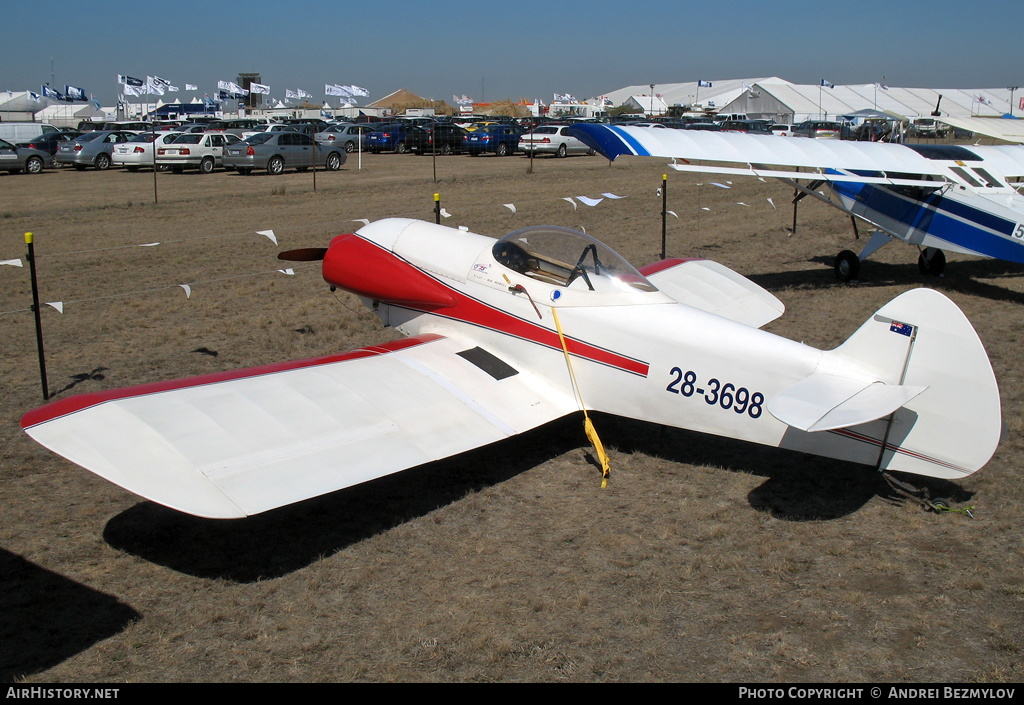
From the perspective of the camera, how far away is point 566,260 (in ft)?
20.5

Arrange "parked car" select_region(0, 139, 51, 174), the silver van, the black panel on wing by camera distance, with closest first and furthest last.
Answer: the black panel on wing
"parked car" select_region(0, 139, 51, 174)
the silver van

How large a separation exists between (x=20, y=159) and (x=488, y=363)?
28125mm

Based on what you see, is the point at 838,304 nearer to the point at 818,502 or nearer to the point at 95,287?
the point at 818,502

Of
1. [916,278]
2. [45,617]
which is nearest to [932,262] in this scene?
[916,278]

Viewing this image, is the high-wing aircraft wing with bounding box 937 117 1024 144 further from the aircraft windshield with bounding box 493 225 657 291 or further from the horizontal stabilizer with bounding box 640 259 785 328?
the aircraft windshield with bounding box 493 225 657 291

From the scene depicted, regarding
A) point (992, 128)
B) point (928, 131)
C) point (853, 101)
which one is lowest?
point (992, 128)

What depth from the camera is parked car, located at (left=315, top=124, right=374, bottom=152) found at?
3422cm

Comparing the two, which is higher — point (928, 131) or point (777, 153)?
point (928, 131)

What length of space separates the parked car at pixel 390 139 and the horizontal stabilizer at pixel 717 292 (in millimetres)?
30012

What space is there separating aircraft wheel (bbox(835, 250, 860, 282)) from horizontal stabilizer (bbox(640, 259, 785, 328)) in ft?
15.8

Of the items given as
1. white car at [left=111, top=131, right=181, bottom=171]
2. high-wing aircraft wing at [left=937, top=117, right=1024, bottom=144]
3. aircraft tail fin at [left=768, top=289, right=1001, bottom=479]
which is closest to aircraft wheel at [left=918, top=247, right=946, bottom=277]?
high-wing aircraft wing at [left=937, top=117, right=1024, bottom=144]

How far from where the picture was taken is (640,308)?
5.79 metres

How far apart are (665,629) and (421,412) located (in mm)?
2267

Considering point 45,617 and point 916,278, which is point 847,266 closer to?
point 916,278
